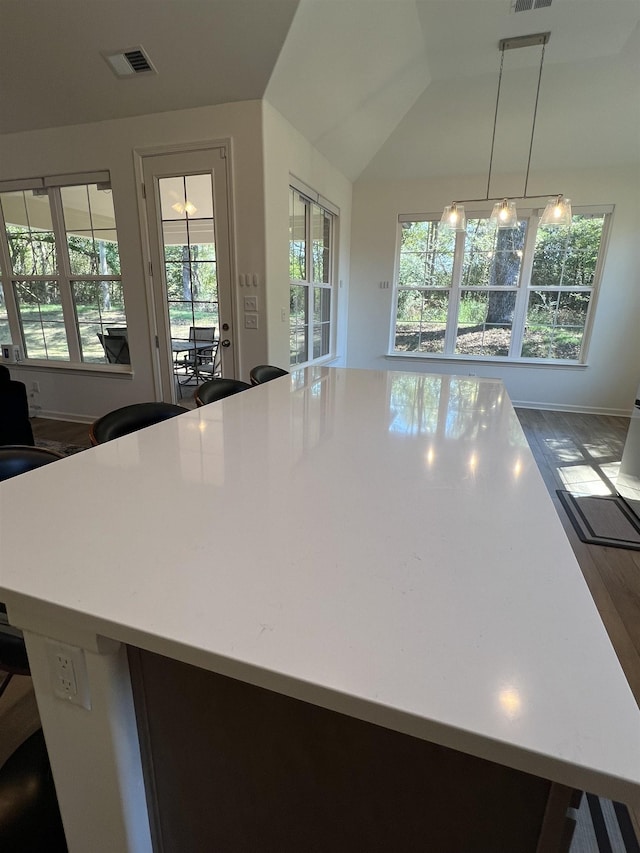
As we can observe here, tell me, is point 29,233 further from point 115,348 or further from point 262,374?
point 262,374

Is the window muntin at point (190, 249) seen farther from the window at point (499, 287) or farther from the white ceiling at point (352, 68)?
the window at point (499, 287)

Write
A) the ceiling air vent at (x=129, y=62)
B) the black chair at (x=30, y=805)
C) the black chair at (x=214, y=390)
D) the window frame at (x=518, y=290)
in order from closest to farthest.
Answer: the black chair at (x=30, y=805), the black chair at (x=214, y=390), the ceiling air vent at (x=129, y=62), the window frame at (x=518, y=290)

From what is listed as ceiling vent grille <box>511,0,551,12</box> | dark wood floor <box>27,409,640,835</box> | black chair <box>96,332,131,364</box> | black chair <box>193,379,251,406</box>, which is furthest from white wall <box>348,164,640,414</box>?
black chair <box>193,379,251,406</box>

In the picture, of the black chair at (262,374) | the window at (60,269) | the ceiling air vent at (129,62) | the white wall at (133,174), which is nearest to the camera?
the black chair at (262,374)

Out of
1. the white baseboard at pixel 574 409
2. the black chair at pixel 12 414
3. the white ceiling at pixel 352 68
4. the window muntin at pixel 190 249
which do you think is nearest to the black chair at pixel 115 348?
the window muntin at pixel 190 249

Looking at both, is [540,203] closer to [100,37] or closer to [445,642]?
[100,37]

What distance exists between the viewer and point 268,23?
2498mm

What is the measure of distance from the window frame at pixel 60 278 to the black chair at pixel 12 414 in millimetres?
1078

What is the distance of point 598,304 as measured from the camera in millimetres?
4840

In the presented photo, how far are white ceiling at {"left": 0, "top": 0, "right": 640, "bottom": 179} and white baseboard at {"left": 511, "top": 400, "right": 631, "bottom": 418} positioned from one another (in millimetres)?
2707

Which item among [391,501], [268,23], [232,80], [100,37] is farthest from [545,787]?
[100,37]

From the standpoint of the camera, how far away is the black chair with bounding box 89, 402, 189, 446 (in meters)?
1.39

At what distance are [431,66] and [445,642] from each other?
15.4ft

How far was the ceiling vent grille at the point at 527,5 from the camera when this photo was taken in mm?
2832
